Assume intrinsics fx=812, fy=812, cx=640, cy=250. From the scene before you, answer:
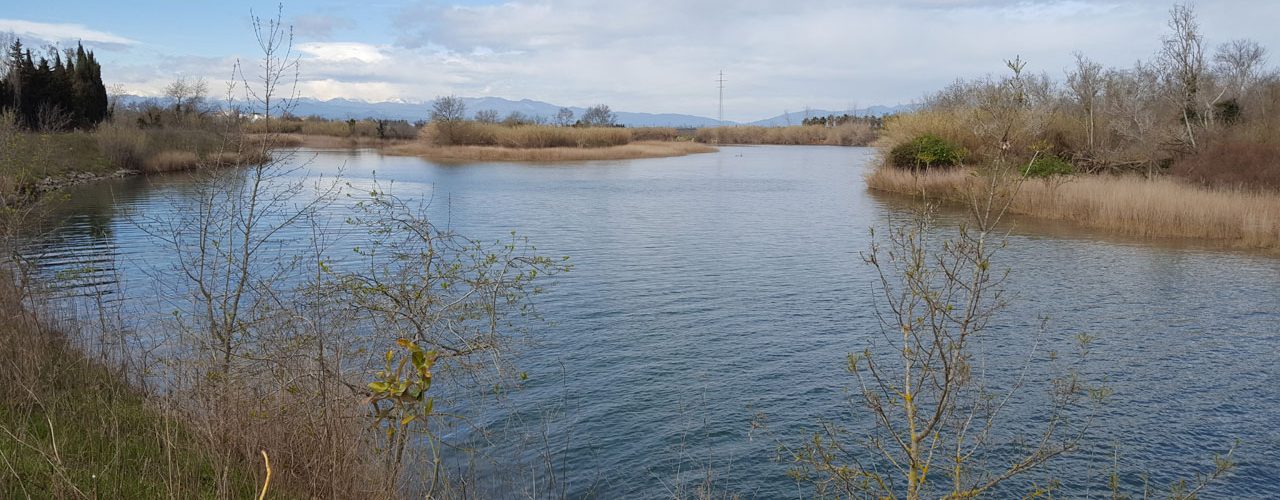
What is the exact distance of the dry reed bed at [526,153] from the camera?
189ft

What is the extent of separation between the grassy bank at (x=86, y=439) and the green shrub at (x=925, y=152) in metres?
29.4

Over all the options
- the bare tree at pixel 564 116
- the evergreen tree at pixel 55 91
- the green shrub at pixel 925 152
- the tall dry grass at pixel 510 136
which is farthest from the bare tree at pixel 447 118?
the green shrub at pixel 925 152

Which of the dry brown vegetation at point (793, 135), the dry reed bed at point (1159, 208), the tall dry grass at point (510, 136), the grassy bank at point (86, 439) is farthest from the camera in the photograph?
the dry brown vegetation at point (793, 135)

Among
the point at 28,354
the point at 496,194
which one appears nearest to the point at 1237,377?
the point at 28,354

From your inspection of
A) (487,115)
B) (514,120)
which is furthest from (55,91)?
(487,115)

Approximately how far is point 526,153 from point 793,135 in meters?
52.3

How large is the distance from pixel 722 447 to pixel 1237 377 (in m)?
6.62

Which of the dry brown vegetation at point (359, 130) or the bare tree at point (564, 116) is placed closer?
the dry brown vegetation at point (359, 130)

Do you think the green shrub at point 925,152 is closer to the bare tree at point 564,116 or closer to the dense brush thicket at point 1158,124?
the dense brush thicket at point 1158,124

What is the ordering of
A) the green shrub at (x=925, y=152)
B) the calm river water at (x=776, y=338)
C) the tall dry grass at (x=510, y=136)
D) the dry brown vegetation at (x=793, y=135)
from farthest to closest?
1. the dry brown vegetation at (x=793, y=135)
2. the tall dry grass at (x=510, y=136)
3. the green shrub at (x=925, y=152)
4. the calm river water at (x=776, y=338)

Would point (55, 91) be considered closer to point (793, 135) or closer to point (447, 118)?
point (447, 118)

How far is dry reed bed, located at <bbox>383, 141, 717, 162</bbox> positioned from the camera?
57.7 metres

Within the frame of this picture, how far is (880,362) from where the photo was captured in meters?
9.64

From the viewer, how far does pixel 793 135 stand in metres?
102
